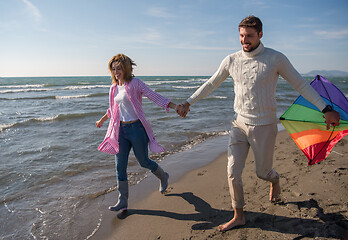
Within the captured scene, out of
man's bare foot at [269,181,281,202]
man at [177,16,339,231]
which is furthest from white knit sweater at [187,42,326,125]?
man's bare foot at [269,181,281,202]

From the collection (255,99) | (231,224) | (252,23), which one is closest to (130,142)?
(231,224)

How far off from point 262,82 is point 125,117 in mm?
1767

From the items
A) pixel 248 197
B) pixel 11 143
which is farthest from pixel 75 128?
pixel 248 197

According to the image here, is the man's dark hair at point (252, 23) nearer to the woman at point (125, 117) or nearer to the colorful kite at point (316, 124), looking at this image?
the colorful kite at point (316, 124)

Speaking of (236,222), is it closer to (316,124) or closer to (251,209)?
(251,209)

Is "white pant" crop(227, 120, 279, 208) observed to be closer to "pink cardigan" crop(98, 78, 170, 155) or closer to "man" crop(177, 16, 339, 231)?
"man" crop(177, 16, 339, 231)

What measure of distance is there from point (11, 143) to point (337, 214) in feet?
24.4

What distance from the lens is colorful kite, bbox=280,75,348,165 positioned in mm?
2867

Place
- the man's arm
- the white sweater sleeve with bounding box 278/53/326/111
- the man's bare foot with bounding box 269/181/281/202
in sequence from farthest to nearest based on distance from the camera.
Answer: the man's bare foot with bounding box 269/181/281/202, the man's arm, the white sweater sleeve with bounding box 278/53/326/111

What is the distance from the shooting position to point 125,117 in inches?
131

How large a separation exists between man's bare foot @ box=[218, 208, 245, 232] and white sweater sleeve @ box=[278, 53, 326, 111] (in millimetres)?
1388

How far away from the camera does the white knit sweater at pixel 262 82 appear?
2.51m

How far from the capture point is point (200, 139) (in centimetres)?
716

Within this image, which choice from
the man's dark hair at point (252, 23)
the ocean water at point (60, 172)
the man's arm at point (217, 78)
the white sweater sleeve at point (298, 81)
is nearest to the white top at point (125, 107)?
the man's arm at point (217, 78)
